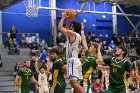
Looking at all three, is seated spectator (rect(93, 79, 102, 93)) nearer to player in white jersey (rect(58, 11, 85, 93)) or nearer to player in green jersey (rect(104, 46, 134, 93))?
player in green jersey (rect(104, 46, 134, 93))

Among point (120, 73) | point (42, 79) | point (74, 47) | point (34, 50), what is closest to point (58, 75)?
point (120, 73)

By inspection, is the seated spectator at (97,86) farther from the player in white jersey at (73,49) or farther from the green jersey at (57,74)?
the player in white jersey at (73,49)

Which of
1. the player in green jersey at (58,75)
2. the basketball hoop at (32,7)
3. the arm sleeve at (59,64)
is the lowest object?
the player in green jersey at (58,75)

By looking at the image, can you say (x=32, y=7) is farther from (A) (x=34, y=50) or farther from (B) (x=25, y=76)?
(B) (x=25, y=76)

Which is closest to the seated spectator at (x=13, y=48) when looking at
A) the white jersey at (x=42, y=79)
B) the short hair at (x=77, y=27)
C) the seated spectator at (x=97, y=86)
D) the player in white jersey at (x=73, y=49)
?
the seated spectator at (x=97, y=86)

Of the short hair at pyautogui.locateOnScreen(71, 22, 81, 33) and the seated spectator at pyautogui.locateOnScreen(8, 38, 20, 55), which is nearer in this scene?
the short hair at pyautogui.locateOnScreen(71, 22, 81, 33)

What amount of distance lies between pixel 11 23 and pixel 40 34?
9.16ft

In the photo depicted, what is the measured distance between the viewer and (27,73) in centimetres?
1421

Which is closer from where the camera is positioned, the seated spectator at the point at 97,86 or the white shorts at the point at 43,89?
the white shorts at the point at 43,89

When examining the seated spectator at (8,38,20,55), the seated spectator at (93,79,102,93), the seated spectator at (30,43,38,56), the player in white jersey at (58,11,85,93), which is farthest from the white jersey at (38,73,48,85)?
the player in white jersey at (58,11,85,93)

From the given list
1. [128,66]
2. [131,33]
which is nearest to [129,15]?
[131,33]

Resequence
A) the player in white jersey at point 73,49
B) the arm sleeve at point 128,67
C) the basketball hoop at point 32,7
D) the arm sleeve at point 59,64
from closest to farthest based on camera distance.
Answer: the player in white jersey at point 73,49 < the arm sleeve at point 128,67 < the arm sleeve at point 59,64 < the basketball hoop at point 32,7

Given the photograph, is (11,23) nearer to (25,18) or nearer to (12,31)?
(25,18)

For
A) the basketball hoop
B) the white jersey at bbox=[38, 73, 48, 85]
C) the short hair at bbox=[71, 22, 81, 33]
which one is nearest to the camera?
the short hair at bbox=[71, 22, 81, 33]
